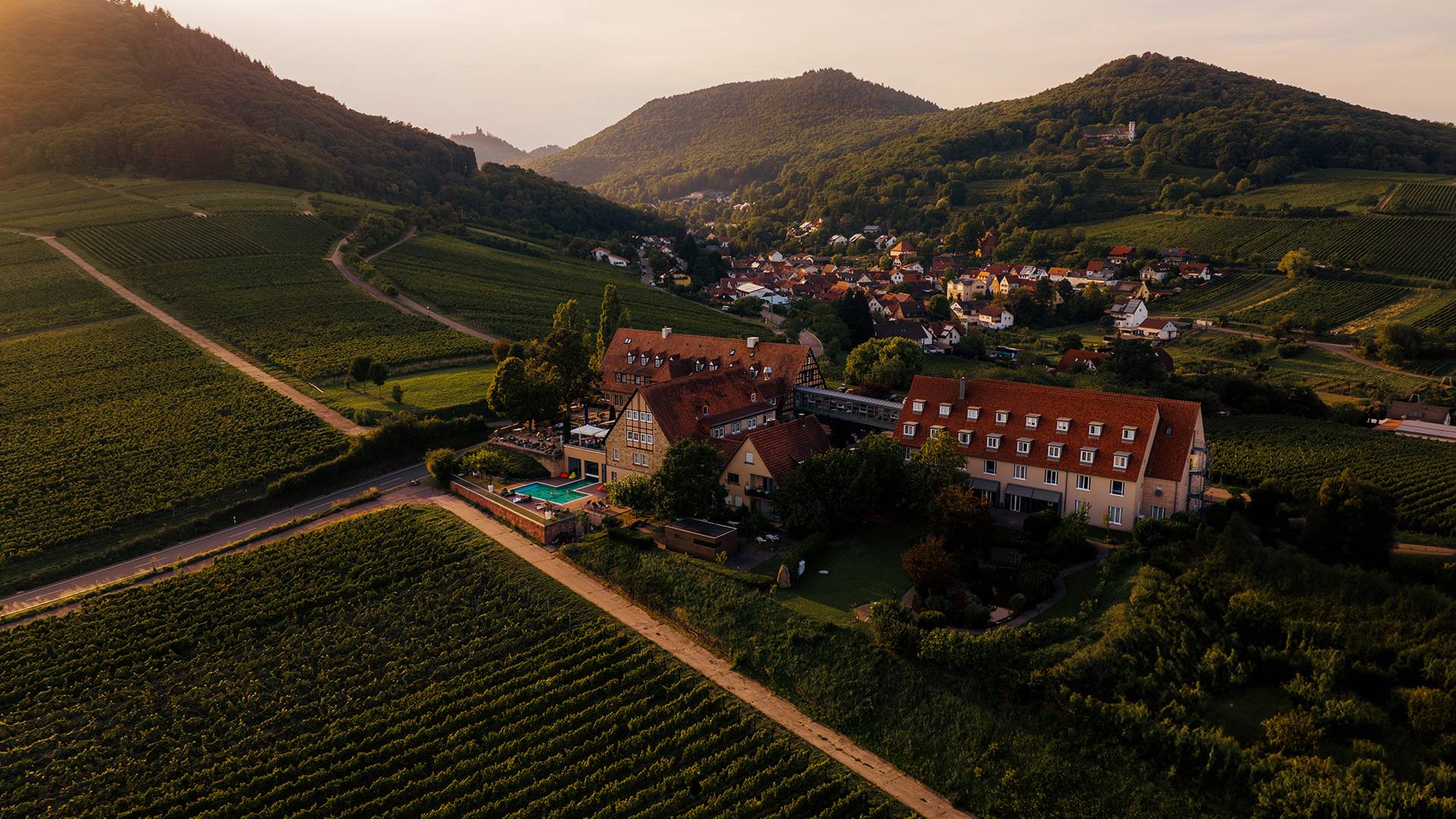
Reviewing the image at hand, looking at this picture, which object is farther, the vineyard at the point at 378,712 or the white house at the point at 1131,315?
the white house at the point at 1131,315

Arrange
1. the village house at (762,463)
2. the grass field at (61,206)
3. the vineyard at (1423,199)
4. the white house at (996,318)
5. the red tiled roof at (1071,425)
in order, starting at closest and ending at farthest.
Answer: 1. the red tiled roof at (1071,425)
2. the village house at (762,463)
3. the grass field at (61,206)
4. the white house at (996,318)
5. the vineyard at (1423,199)

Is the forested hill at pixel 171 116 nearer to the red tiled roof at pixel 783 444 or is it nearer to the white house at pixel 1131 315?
the white house at pixel 1131 315

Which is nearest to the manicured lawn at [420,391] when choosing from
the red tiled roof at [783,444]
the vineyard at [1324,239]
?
the red tiled roof at [783,444]

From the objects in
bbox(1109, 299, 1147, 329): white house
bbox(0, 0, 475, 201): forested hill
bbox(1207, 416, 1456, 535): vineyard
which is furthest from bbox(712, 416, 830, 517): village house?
bbox(0, 0, 475, 201): forested hill

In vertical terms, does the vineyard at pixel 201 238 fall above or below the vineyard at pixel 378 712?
above

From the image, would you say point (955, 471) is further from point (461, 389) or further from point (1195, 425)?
point (461, 389)

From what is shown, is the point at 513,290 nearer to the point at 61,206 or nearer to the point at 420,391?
the point at 420,391

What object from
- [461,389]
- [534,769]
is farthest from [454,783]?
[461,389]
